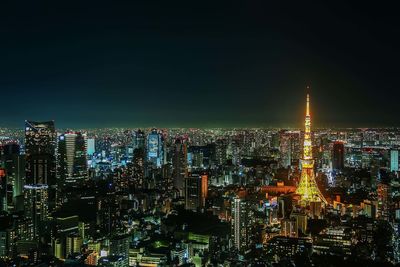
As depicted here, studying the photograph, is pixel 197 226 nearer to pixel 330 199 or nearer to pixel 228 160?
pixel 330 199

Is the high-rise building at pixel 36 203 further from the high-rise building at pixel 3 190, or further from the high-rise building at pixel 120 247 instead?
the high-rise building at pixel 120 247

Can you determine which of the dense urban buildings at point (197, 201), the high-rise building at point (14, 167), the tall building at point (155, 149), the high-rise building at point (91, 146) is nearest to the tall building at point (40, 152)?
the dense urban buildings at point (197, 201)

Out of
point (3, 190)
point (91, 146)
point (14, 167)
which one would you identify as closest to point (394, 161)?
point (14, 167)

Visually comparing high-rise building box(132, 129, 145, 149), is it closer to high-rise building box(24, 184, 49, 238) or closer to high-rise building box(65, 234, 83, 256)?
high-rise building box(24, 184, 49, 238)

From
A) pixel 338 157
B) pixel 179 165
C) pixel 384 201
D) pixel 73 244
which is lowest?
pixel 73 244

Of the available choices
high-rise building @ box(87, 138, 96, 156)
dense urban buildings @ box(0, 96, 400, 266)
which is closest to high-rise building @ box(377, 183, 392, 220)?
dense urban buildings @ box(0, 96, 400, 266)

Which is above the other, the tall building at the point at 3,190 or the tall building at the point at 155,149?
the tall building at the point at 155,149

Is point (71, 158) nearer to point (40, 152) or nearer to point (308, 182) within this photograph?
point (40, 152)
